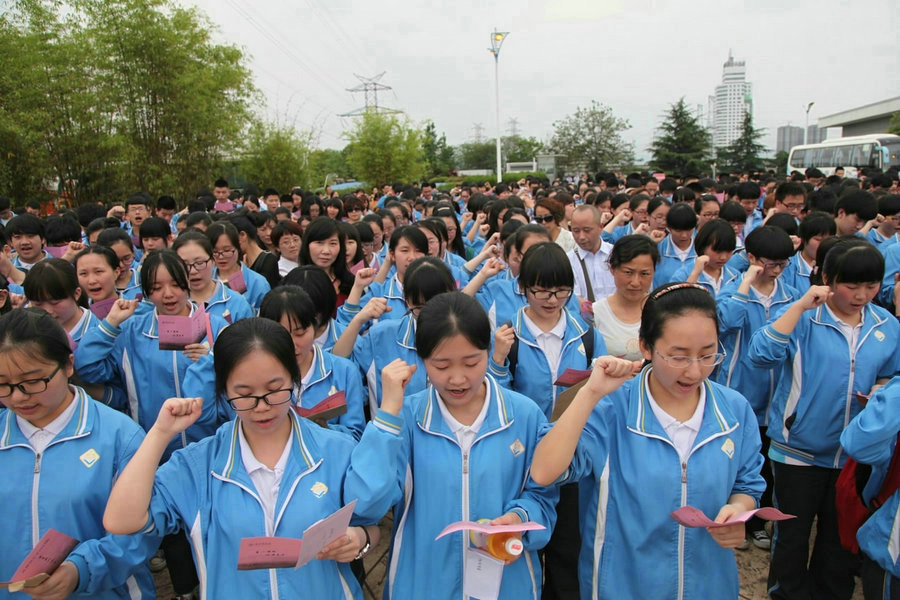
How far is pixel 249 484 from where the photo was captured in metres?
1.78

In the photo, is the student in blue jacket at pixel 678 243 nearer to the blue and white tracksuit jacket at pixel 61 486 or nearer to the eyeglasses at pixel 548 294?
the eyeglasses at pixel 548 294

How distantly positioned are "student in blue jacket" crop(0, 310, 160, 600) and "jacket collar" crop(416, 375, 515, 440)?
2.90ft

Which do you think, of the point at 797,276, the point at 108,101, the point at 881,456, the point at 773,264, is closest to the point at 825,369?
the point at 881,456

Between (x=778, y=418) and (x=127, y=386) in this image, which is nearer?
(x=778, y=418)

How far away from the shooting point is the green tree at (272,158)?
19.2 m

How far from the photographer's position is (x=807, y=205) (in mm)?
6578

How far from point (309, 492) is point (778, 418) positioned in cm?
224

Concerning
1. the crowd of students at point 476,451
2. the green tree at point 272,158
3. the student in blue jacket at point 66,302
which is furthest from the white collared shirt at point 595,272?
the green tree at point 272,158

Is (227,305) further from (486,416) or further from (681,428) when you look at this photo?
(681,428)

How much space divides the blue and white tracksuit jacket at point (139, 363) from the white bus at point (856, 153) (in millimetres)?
21376

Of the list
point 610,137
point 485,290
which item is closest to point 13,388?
point 485,290

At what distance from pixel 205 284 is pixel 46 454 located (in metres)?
1.87

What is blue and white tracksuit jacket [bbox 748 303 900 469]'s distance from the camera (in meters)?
2.72

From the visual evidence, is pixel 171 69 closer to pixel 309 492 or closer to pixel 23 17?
pixel 23 17
